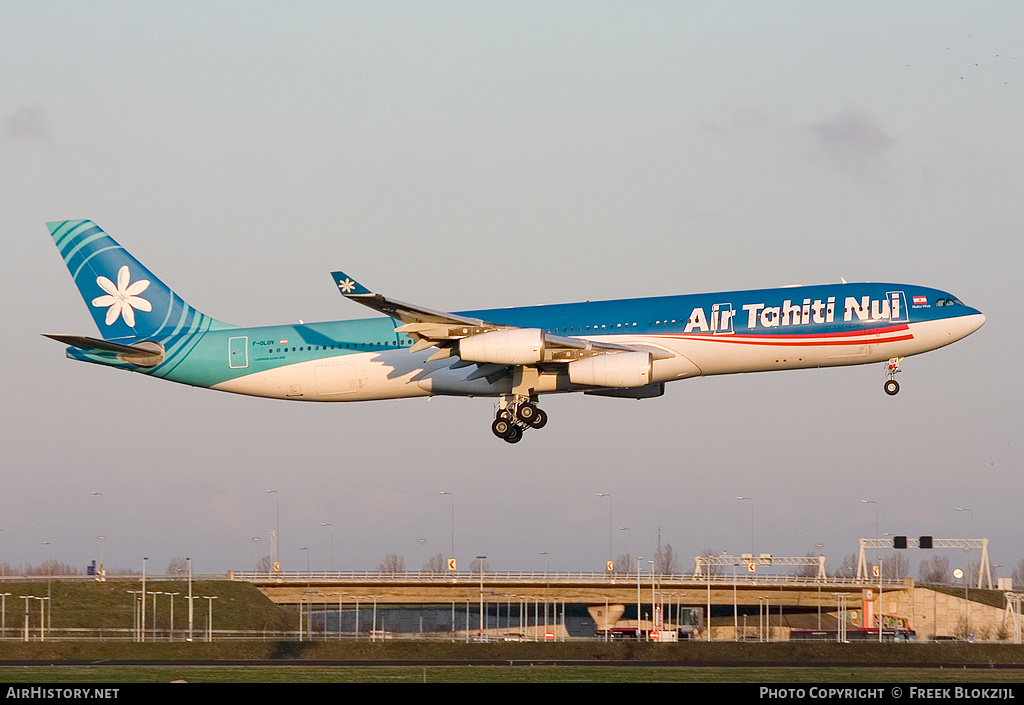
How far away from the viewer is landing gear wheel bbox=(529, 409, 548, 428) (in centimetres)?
5494

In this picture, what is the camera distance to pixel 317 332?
185 ft

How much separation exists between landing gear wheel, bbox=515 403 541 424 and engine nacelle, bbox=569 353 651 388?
13.2 ft

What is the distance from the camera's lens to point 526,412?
5438cm

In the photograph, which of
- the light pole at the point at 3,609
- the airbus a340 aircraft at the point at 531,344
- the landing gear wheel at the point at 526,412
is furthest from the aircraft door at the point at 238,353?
the light pole at the point at 3,609

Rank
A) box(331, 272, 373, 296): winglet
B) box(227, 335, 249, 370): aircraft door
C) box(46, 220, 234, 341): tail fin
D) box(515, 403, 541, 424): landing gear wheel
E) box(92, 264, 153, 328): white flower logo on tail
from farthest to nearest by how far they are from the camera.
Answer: box(92, 264, 153, 328): white flower logo on tail
box(46, 220, 234, 341): tail fin
box(227, 335, 249, 370): aircraft door
box(515, 403, 541, 424): landing gear wheel
box(331, 272, 373, 296): winglet

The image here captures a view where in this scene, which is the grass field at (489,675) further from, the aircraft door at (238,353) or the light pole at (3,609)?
the light pole at (3,609)

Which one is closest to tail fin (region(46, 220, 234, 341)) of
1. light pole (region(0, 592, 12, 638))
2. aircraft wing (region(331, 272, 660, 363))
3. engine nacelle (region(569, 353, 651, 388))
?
aircraft wing (region(331, 272, 660, 363))

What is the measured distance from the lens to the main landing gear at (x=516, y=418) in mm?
54469

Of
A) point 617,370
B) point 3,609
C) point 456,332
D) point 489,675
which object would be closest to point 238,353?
point 456,332

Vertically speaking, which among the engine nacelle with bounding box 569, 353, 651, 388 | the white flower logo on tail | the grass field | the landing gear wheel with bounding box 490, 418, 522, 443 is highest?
the white flower logo on tail

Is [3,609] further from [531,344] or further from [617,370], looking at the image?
[617,370]

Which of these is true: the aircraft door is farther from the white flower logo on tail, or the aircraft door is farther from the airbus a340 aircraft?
the white flower logo on tail

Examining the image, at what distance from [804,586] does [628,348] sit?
6226 cm
